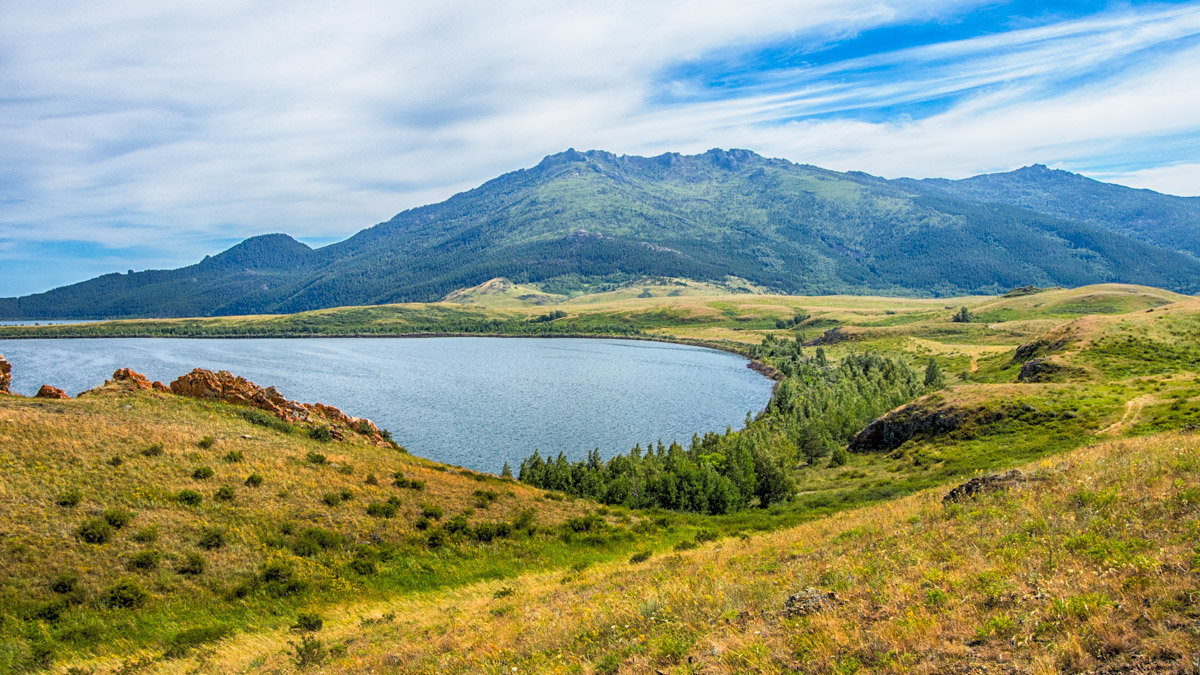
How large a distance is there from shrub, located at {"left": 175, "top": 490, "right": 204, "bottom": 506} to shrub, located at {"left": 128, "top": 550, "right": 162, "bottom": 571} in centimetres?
420

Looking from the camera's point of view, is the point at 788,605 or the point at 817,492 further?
the point at 817,492

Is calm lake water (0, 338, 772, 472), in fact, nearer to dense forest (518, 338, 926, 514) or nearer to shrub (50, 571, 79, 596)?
dense forest (518, 338, 926, 514)

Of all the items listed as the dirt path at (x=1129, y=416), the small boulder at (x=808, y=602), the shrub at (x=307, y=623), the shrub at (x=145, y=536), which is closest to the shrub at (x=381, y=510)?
the shrub at (x=307, y=623)

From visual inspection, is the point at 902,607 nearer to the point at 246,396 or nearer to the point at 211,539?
the point at 211,539

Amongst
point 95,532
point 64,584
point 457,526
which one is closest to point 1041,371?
point 457,526

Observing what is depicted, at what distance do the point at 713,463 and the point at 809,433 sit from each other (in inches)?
708

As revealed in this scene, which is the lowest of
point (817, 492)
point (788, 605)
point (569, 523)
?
point (817, 492)

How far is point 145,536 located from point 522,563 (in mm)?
16103

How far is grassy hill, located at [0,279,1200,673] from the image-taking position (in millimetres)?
11438

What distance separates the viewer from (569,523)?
35.3 metres

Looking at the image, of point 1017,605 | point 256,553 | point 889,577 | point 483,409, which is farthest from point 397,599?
point 483,409

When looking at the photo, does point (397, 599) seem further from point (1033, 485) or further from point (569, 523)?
point (1033, 485)

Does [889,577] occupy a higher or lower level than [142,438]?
lower

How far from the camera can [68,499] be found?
982 inches
